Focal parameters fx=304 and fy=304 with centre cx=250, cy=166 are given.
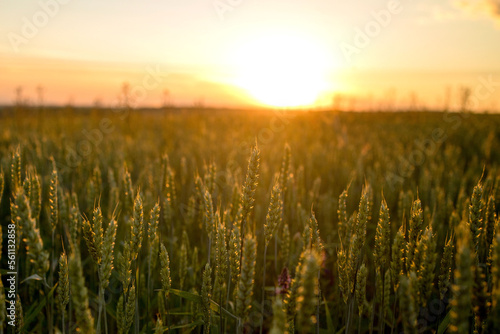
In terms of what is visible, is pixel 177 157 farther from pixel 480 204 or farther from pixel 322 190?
pixel 480 204

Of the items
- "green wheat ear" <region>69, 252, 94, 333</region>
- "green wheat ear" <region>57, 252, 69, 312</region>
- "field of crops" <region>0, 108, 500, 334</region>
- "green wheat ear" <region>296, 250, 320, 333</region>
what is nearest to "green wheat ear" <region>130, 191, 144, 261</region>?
"field of crops" <region>0, 108, 500, 334</region>

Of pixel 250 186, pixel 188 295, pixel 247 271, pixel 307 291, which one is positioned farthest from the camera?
pixel 188 295

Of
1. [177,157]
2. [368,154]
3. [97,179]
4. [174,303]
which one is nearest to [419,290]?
[174,303]

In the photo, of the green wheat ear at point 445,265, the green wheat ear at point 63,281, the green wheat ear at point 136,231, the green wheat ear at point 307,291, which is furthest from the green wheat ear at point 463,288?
the green wheat ear at point 63,281

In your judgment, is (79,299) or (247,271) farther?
(247,271)

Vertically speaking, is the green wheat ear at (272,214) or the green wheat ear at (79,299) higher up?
the green wheat ear at (272,214)

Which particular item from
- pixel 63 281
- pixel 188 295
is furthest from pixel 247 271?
pixel 63 281

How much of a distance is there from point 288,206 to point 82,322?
198 cm

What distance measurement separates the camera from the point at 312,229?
4.50ft

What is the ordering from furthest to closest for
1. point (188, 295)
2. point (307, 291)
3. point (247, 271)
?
point (188, 295) → point (247, 271) → point (307, 291)

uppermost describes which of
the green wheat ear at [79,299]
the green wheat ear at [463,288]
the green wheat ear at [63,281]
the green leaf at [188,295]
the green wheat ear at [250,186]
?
the green wheat ear at [250,186]

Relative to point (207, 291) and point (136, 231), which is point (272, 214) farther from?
point (136, 231)

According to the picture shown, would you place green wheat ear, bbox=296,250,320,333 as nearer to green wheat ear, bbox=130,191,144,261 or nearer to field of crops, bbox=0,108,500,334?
field of crops, bbox=0,108,500,334

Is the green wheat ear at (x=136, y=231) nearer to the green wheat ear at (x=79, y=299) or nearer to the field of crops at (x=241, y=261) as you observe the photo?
the field of crops at (x=241, y=261)
